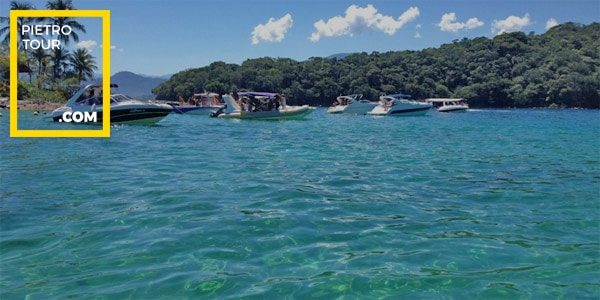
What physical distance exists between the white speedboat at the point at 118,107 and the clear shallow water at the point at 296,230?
58.2 feet

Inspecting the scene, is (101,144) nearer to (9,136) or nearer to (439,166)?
(9,136)

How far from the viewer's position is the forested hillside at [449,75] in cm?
11506

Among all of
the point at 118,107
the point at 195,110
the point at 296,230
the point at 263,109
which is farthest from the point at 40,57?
the point at 296,230

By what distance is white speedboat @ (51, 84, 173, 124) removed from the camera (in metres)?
32.0

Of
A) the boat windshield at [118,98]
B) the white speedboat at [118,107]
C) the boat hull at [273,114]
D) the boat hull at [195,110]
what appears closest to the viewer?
the white speedboat at [118,107]

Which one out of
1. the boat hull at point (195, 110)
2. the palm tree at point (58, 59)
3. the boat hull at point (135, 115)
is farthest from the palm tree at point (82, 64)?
the boat hull at point (135, 115)

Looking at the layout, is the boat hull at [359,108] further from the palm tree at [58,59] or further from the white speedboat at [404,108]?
the palm tree at [58,59]

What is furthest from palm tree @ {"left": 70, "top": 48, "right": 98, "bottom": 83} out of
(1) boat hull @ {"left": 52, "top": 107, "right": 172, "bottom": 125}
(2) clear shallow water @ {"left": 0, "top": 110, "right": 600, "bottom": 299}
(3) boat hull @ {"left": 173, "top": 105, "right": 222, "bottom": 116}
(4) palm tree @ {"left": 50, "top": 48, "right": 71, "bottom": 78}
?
(2) clear shallow water @ {"left": 0, "top": 110, "right": 600, "bottom": 299}

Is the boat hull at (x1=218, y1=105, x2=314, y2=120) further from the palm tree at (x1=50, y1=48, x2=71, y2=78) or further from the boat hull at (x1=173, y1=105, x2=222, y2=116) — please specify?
the palm tree at (x1=50, y1=48, x2=71, y2=78)

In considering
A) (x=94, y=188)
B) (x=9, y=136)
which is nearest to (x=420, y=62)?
(x=9, y=136)

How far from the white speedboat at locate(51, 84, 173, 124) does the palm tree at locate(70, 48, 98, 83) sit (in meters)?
43.5

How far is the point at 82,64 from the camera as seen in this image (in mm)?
72750

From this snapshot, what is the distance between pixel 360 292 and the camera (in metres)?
5.34

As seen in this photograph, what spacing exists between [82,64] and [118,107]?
4645cm
